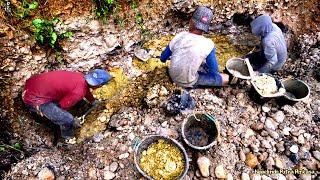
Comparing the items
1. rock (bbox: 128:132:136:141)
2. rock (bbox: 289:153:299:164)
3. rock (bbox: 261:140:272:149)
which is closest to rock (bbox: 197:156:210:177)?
rock (bbox: 261:140:272:149)

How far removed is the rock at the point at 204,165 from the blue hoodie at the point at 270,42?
1749 millimetres

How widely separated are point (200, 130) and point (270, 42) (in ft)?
5.16

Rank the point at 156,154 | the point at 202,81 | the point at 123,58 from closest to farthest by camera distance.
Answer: the point at 156,154 → the point at 202,81 → the point at 123,58

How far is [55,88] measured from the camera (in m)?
4.06

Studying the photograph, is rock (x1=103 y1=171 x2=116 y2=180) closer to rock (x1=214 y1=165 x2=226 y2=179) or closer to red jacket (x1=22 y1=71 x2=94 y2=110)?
red jacket (x1=22 y1=71 x2=94 y2=110)

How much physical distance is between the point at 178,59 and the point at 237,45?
197 cm

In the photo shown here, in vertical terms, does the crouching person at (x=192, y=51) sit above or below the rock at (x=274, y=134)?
above

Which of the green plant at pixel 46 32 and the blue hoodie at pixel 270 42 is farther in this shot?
the blue hoodie at pixel 270 42

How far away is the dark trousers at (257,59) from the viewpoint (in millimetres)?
5075

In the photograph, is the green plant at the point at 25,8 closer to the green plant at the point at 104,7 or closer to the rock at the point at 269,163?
the green plant at the point at 104,7

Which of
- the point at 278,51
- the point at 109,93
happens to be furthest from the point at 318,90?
the point at 109,93

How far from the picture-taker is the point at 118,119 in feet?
15.0

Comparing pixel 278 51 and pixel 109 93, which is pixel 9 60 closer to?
pixel 109 93

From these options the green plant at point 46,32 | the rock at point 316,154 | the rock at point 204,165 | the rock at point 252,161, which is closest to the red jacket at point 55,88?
the green plant at point 46,32
